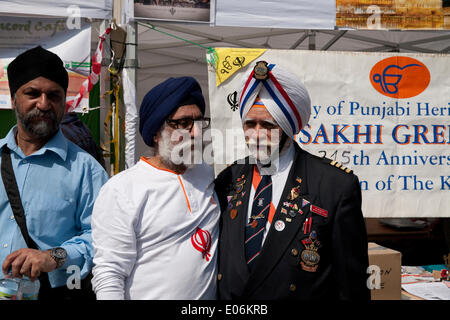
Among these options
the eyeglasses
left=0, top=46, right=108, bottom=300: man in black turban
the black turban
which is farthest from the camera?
the black turban

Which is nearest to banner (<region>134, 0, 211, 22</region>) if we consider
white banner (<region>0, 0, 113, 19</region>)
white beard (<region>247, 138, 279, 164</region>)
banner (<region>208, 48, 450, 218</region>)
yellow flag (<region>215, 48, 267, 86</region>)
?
white banner (<region>0, 0, 113, 19</region>)

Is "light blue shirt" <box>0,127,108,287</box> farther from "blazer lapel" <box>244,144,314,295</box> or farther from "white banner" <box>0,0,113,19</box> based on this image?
"white banner" <box>0,0,113,19</box>

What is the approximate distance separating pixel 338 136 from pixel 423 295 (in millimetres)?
1644

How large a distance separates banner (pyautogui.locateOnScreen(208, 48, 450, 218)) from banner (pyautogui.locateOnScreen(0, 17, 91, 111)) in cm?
125

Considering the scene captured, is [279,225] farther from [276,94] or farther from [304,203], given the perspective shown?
[276,94]

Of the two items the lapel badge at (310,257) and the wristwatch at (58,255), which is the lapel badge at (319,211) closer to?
the lapel badge at (310,257)

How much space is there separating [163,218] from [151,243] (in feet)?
0.39

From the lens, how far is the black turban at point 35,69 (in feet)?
6.98

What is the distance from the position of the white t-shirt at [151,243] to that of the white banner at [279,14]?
2.16 meters

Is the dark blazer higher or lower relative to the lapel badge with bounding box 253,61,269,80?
lower

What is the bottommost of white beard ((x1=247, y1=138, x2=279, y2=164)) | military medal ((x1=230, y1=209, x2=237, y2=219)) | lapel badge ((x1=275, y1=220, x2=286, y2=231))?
lapel badge ((x1=275, y1=220, x2=286, y2=231))

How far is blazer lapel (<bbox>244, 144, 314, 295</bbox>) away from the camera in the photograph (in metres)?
1.71

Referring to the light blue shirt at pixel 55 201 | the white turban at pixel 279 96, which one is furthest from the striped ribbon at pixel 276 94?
the light blue shirt at pixel 55 201

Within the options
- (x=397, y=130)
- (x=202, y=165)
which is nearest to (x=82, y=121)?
(x=202, y=165)
